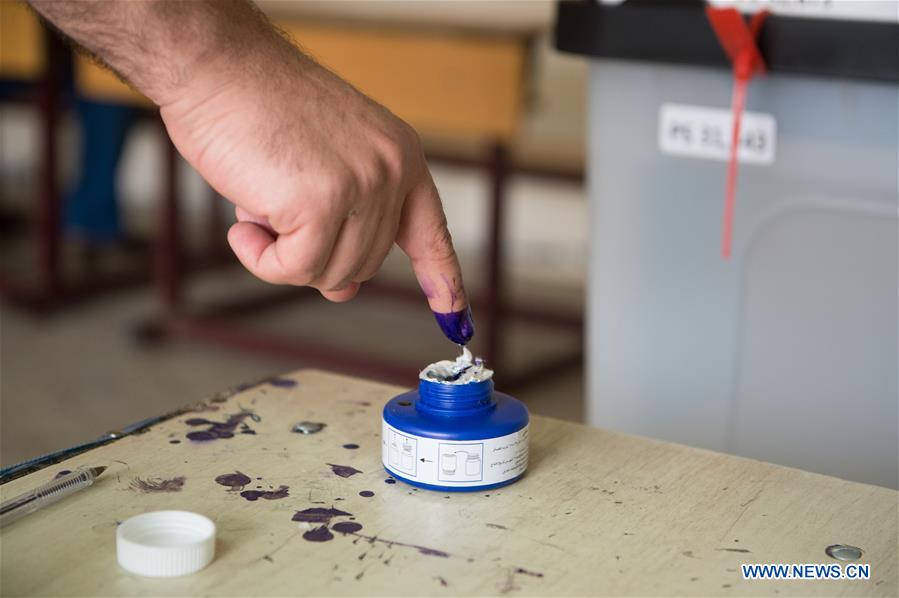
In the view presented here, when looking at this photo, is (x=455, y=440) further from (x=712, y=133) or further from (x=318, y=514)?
(x=712, y=133)

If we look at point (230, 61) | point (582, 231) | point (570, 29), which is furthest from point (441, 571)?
point (582, 231)

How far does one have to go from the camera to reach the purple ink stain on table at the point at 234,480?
0.85 meters

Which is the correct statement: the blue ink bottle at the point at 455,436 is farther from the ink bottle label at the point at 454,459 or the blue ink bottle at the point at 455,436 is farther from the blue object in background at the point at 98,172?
the blue object in background at the point at 98,172

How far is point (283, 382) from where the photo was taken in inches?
43.3

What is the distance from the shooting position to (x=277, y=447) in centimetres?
94

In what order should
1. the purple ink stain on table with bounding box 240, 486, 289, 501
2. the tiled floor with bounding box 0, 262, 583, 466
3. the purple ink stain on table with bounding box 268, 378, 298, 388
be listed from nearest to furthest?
the purple ink stain on table with bounding box 240, 486, 289, 501, the purple ink stain on table with bounding box 268, 378, 298, 388, the tiled floor with bounding box 0, 262, 583, 466

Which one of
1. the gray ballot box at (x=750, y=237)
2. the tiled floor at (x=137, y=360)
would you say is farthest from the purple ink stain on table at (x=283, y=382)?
the tiled floor at (x=137, y=360)

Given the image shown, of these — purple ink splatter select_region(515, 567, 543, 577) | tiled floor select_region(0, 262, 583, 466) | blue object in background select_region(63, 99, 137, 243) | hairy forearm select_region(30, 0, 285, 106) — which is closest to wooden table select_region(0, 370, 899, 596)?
purple ink splatter select_region(515, 567, 543, 577)

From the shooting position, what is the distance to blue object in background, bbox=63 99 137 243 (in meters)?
3.36

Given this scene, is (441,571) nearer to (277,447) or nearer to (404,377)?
(277,447)

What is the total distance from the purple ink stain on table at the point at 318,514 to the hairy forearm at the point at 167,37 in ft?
0.98

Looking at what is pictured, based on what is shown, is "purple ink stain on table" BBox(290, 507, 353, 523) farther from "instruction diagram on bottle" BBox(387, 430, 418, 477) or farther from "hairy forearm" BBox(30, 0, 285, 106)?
"hairy forearm" BBox(30, 0, 285, 106)

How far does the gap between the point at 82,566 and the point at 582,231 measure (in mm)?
3023

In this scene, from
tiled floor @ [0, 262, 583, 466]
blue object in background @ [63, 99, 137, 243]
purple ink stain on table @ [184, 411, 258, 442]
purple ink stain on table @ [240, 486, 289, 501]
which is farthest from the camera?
blue object in background @ [63, 99, 137, 243]
